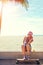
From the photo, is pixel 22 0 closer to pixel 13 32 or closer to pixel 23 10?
pixel 23 10

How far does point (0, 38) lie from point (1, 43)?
0.20ft

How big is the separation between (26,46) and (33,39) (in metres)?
0.16

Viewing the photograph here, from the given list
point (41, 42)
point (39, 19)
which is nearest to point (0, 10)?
point (39, 19)

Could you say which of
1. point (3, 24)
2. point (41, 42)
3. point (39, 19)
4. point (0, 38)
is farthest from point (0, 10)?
point (41, 42)

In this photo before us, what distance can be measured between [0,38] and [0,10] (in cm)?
35

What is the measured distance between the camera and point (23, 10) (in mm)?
2357

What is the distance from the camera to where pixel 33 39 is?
2328 millimetres

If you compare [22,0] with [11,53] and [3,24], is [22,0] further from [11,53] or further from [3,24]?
[11,53]

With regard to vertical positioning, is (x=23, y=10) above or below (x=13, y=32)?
above

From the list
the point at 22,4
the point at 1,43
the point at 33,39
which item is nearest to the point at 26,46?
the point at 33,39

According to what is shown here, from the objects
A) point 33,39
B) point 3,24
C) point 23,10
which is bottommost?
point 33,39

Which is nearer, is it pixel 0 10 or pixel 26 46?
pixel 26 46

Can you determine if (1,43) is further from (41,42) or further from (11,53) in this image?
(41,42)

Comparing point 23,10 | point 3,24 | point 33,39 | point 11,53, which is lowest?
point 11,53
